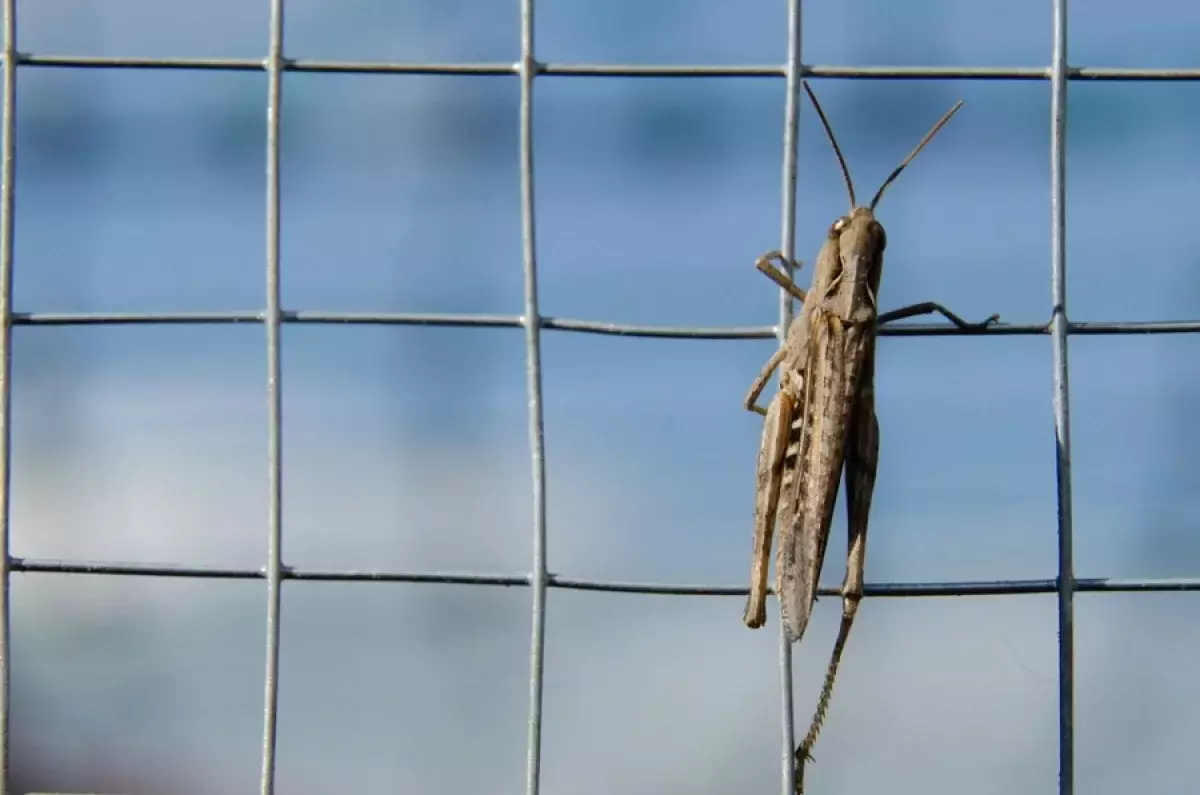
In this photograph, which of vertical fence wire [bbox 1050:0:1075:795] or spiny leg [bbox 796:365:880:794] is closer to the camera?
vertical fence wire [bbox 1050:0:1075:795]

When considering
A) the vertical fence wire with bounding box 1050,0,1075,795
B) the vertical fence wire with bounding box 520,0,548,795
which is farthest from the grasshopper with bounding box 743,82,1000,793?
the vertical fence wire with bounding box 520,0,548,795

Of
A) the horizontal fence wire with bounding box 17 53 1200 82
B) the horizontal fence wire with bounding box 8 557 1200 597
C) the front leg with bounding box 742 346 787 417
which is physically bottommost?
the horizontal fence wire with bounding box 8 557 1200 597


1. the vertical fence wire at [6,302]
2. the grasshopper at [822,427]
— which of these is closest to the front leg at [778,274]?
the grasshopper at [822,427]

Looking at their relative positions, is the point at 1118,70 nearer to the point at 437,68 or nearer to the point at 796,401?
the point at 796,401

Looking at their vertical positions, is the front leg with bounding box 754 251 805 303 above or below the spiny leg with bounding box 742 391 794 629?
above

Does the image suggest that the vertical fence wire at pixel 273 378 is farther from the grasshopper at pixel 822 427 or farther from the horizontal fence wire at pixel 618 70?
the grasshopper at pixel 822 427

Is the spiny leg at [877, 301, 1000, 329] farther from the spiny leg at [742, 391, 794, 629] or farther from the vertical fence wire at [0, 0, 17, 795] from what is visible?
the vertical fence wire at [0, 0, 17, 795]

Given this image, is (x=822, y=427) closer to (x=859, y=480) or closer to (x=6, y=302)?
(x=859, y=480)
